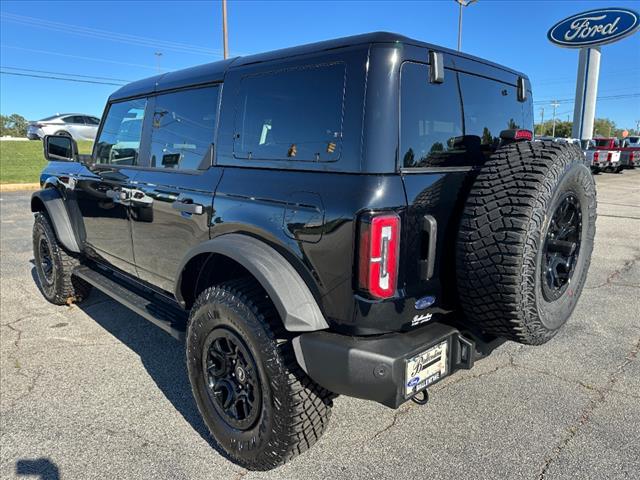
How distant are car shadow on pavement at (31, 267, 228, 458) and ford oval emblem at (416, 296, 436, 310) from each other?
129cm

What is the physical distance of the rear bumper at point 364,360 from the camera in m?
1.89

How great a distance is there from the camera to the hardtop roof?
6.59 ft

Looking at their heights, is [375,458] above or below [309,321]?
below

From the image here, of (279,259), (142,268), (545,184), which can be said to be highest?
(545,184)

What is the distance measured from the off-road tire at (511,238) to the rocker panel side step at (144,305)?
164 centimetres

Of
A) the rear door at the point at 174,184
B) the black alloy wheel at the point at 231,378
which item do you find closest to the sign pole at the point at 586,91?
the rear door at the point at 174,184

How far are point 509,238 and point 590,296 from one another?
11.8 ft

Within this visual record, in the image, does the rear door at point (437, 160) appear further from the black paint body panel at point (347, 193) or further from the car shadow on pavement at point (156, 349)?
the car shadow on pavement at point (156, 349)

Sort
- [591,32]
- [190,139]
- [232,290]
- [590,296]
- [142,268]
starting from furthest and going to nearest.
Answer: [591,32]
[590,296]
[142,268]
[190,139]
[232,290]

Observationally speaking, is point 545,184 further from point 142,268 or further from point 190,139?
point 142,268

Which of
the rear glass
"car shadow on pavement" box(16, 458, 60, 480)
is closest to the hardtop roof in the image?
the rear glass

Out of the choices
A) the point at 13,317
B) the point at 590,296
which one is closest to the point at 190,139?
the point at 13,317

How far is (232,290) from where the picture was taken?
228cm

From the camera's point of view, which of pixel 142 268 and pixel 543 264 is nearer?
pixel 543 264
